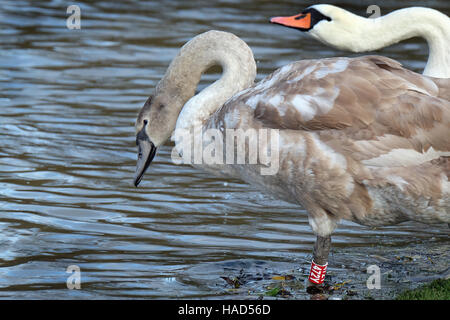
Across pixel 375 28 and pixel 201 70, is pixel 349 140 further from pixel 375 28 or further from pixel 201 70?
pixel 375 28

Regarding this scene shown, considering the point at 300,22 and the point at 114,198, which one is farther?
the point at 114,198

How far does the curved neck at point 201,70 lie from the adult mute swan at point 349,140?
200mm

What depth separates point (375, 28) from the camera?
7.49 m

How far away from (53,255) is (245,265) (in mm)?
1386

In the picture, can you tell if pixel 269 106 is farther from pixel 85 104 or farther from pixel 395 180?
pixel 85 104

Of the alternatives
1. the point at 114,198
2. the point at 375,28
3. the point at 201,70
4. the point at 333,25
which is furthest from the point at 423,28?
the point at 114,198

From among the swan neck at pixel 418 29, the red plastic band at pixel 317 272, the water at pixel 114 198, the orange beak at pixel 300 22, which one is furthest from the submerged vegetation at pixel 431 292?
the orange beak at pixel 300 22

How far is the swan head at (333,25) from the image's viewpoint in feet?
24.4

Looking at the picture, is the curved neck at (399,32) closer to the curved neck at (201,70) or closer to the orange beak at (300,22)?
the orange beak at (300,22)

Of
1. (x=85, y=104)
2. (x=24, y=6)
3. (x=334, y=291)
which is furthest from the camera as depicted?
(x=24, y=6)

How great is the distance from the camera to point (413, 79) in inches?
240

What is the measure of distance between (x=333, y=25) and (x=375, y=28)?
0.32 m

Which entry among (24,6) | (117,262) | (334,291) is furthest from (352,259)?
(24,6)

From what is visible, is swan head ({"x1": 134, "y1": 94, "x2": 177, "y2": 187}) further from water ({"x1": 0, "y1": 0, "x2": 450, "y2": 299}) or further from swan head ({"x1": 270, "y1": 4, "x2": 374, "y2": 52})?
swan head ({"x1": 270, "y1": 4, "x2": 374, "y2": 52})
